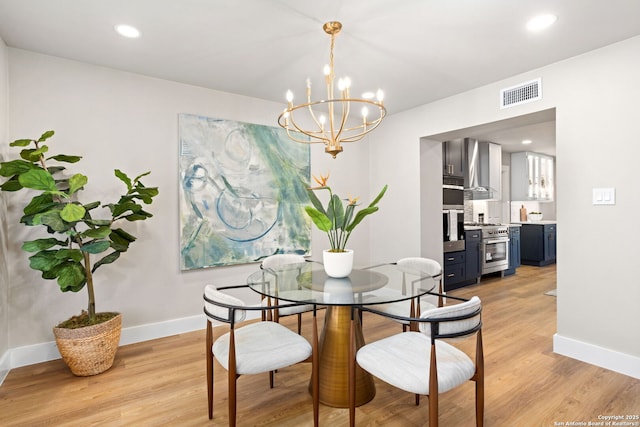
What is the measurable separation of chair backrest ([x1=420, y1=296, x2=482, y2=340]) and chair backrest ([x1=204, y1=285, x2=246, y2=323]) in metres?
0.91

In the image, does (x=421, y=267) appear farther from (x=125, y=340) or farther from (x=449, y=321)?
(x=125, y=340)

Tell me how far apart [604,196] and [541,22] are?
1.39m

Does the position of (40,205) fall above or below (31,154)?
below

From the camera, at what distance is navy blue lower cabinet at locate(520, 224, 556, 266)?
22.1 feet

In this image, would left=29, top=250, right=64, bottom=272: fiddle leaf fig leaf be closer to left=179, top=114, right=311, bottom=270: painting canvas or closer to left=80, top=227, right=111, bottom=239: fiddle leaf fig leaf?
left=80, top=227, right=111, bottom=239: fiddle leaf fig leaf

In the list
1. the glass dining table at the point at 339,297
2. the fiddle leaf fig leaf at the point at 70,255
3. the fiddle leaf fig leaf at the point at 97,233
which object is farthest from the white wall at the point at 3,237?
the glass dining table at the point at 339,297

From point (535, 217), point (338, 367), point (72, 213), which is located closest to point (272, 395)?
point (338, 367)

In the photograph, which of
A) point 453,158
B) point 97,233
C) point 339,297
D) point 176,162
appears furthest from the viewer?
point 453,158

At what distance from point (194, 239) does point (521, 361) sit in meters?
3.08

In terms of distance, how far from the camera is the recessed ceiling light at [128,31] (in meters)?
2.28

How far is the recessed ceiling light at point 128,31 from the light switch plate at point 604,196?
3.61m

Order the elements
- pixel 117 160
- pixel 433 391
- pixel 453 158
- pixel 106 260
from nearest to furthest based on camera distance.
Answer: pixel 433 391
pixel 106 260
pixel 117 160
pixel 453 158

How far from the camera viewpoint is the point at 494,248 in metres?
5.63

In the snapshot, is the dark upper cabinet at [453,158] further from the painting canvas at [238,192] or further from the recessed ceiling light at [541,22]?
the recessed ceiling light at [541,22]
